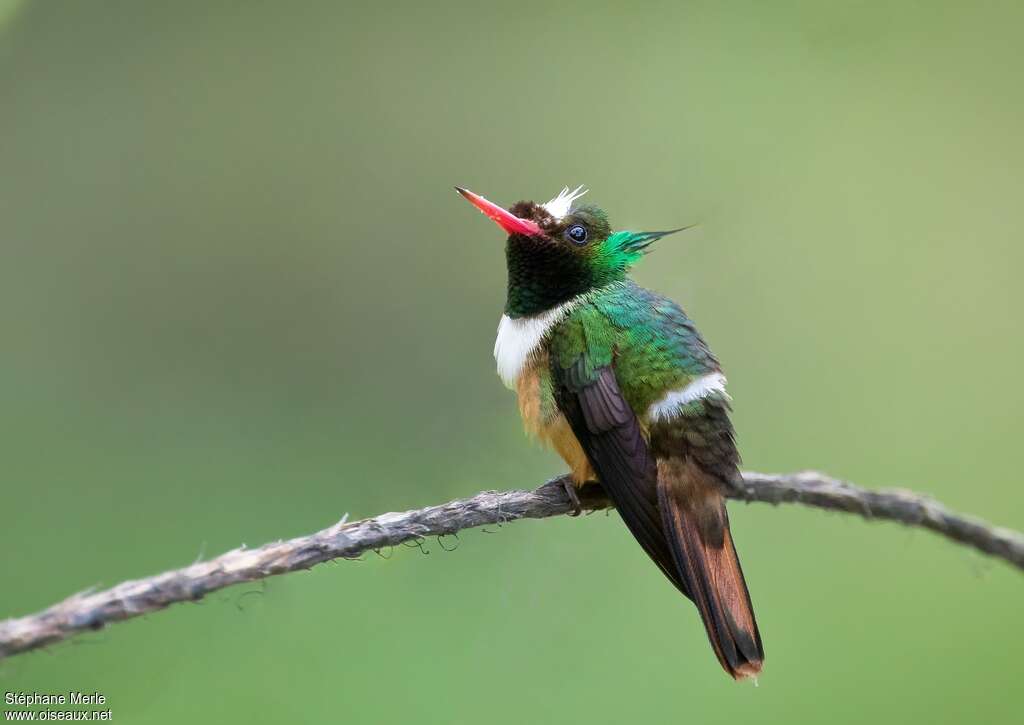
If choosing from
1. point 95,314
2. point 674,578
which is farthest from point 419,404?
point 674,578

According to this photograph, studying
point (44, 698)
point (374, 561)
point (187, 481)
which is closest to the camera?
point (44, 698)

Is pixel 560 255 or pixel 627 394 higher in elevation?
pixel 560 255

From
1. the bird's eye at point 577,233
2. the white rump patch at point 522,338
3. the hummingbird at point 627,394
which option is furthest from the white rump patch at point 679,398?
the bird's eye at point 577,233

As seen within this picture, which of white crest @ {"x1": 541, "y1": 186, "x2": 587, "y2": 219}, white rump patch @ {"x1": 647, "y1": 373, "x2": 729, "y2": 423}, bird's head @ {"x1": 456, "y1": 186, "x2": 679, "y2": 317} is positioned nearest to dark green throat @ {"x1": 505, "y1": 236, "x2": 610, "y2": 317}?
bird's head @ {"x1": 456, "y1": 186, "x2": 679, "y2": 317}

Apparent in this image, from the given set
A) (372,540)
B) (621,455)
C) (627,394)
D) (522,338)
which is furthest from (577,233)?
(372,540)

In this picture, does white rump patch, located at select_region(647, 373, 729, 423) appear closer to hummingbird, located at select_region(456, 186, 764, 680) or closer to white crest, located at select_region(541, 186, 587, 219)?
hummingbird, located at select_region(456, 186, 764, 680)

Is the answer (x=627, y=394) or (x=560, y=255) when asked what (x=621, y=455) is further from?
(x=560, y=255)

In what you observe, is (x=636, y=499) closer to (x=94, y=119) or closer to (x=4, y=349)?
(x=4, y=349)
